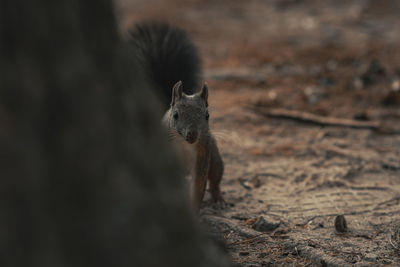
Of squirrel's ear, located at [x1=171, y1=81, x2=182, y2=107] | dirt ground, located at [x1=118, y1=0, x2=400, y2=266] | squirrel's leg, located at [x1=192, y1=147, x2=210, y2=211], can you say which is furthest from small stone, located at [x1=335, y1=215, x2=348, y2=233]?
squirrel's ear, located at [x1=171, y1=81, x2=182, y2=107]

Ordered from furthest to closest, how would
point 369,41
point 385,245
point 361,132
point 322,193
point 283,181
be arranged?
point 369,41, point 361,132, point 283,181, point 322,193, point 385,245

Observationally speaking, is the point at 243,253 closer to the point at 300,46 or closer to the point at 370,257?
the point at 370,257

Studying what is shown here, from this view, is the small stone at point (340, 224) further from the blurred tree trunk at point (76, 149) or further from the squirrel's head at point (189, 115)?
the blurred tree trunk at point (76, 149)

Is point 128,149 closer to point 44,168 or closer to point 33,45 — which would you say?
point 44,168

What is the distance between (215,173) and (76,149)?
2293mm

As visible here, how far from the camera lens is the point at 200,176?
3070 millimetres

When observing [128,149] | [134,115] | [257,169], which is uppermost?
[257,169]

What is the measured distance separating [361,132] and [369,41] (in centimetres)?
385

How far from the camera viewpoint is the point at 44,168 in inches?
43.0

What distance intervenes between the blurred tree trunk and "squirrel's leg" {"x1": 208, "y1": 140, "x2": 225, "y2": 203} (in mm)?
1997

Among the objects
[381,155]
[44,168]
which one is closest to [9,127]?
[44,168]

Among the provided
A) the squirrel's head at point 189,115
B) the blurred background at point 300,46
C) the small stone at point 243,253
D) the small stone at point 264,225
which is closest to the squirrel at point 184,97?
the squirrel's head at point 189,115

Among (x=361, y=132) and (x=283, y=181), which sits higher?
(x=361, y=132)

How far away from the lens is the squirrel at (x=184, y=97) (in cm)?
300
